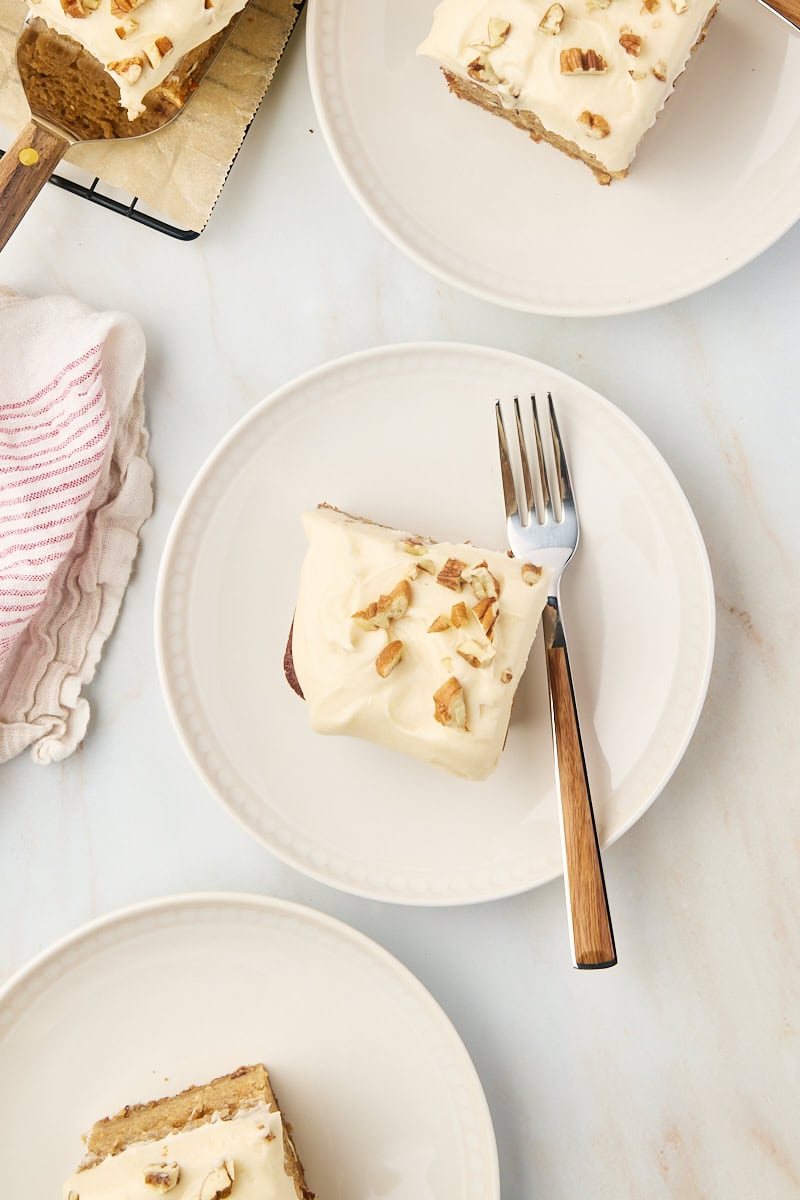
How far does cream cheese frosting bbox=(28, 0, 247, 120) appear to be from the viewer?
193 cm

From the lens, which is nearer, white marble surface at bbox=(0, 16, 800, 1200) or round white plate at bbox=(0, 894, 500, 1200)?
round white plate at bbox=(0, 894, 500, 1200)

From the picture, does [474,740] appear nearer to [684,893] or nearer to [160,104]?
[684,893]

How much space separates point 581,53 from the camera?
1.95m

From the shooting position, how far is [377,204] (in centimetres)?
213

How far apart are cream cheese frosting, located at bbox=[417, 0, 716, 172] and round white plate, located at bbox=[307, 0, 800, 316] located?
175mm

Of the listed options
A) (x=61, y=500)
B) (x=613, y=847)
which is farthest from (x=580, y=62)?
(x=613, y=847)

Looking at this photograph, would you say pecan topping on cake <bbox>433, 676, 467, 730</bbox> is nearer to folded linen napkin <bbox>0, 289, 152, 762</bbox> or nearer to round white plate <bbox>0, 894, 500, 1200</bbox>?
round white plate <bbox>0, 894, 500, 1200</bbox>

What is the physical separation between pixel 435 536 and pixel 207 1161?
4.20ft

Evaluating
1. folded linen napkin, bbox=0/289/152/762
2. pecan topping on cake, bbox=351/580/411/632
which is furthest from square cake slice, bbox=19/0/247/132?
pecan topping on cake, bbox=351/580/411/632

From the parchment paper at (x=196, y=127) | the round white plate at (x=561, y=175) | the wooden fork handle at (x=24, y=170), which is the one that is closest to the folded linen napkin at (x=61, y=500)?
the wooden fork handle at (x=24, y=170)

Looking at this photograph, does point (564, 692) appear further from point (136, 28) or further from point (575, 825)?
point (136, 28)

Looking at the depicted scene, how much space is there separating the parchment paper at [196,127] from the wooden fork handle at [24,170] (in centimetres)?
11

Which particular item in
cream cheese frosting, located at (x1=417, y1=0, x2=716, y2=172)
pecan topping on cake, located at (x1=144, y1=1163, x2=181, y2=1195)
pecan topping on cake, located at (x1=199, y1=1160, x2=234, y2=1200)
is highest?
cream cheese frosting, located at (x1=417, y1=0, x2=716, y2=172)

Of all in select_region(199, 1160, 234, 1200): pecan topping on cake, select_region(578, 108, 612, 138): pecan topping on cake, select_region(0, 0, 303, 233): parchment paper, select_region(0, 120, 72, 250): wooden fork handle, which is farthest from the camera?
select_region(0, 0, 303, 233): parchment paper
